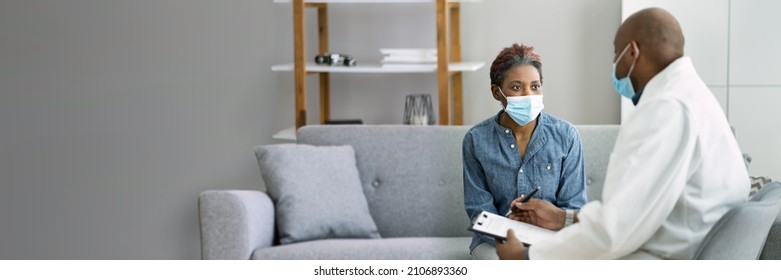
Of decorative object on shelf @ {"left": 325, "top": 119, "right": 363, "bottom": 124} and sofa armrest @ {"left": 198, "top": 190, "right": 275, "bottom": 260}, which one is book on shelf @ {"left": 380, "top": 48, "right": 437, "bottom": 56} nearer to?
decorative object on shelf @ {"left": 325, "top": 119, "right": 363, "bottom": 124}

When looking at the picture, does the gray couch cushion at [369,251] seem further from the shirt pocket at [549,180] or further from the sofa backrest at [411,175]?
the shirt pocket at [549,180]

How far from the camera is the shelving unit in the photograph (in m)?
3.14

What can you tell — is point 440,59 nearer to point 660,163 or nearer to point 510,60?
point 510,60

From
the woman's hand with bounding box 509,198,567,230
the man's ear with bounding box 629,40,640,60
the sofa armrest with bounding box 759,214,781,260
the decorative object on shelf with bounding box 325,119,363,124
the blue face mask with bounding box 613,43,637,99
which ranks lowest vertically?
the sofa armrest with bounding box 759,214,781,260

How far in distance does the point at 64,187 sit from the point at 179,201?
0.33 metres

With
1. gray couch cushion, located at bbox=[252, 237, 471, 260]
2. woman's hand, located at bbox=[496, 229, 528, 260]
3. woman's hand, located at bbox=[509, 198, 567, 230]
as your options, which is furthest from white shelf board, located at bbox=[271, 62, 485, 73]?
woman's hand, located at bbox=[496, 229, 528, 260]

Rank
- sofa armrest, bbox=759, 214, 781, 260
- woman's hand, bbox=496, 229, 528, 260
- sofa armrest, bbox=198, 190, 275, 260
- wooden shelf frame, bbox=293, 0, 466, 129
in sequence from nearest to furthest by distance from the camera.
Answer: woman's hand, bbox=496, 229, 528, 260 → sofa armrest, bbox=759, 214, 781, 260 → sofa armrest, bbox=198, 190, 275, 260 → wooden shelf frame, bbox=293, 0, 466, 129

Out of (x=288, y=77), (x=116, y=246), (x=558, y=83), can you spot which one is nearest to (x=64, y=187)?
(x=116, y=246)

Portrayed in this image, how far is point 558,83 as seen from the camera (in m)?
3.18

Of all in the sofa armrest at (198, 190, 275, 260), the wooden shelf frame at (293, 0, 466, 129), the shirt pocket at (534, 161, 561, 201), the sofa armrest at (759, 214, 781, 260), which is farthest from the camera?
the wooden shelf frame at (293, 0, 466, 129)

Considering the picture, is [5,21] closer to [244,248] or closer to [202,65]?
[202,65]

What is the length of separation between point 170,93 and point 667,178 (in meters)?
2.24

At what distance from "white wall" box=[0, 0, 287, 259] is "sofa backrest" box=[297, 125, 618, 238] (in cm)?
55

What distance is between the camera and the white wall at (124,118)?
125 inches
